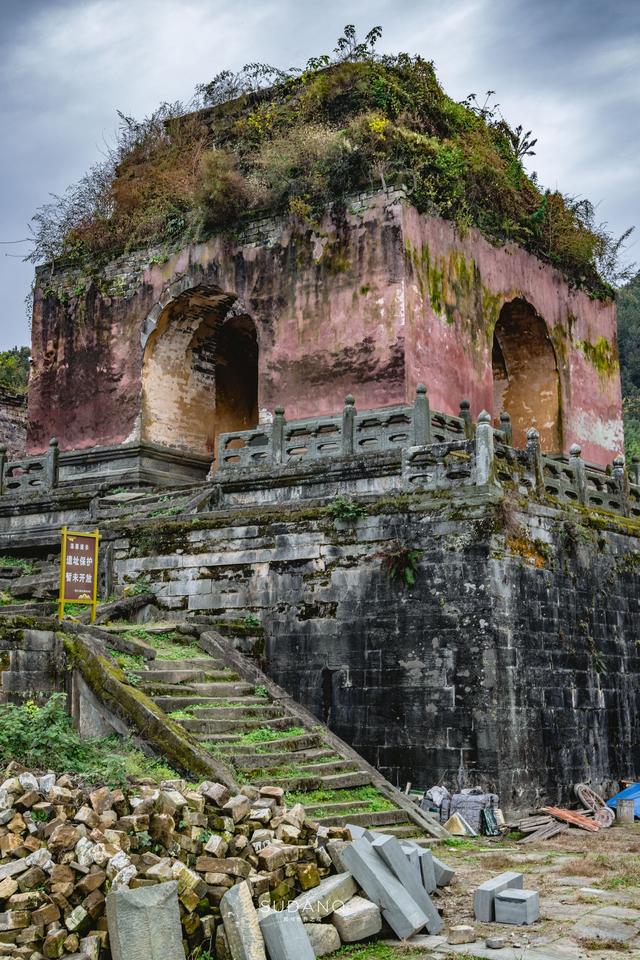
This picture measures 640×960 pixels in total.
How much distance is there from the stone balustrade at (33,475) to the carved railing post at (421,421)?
703 cm

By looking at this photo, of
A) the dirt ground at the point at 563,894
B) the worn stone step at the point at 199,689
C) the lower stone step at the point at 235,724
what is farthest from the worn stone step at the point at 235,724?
the dirt ground at the point at 563,894

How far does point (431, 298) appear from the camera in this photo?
54.0 feet

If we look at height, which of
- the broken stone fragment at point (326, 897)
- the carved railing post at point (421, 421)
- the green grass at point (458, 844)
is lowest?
the green grass at point (458, 844)

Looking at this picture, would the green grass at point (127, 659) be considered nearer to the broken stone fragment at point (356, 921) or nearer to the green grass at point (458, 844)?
the green grass at point (458, 844)

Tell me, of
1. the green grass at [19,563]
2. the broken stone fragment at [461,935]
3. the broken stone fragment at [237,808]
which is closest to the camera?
the broken stone fragment at [461,935]

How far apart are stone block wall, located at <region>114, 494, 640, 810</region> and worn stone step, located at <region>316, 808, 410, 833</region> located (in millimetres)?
1142

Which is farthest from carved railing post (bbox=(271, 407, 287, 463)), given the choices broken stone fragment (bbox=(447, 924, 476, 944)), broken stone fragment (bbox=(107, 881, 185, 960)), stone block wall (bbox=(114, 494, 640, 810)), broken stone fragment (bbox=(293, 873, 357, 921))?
broken stone fragment (bbox=(107, 881, 185, 960))

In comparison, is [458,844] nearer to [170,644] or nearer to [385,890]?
[385,890]

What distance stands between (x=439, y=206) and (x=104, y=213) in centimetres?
693

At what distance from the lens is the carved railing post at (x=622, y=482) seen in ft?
52.4

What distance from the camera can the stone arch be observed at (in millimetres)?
18672

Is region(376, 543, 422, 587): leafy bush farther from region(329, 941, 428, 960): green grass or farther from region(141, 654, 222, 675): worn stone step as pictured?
region(329, 941, 428, 960): green grass

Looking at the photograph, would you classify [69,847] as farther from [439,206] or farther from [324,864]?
[439,206]

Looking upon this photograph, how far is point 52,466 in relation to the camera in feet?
60.1
